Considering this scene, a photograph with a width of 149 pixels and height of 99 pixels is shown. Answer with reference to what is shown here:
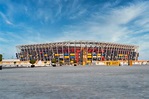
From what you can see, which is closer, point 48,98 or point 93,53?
point 48,98

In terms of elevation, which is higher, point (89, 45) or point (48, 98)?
point (89, 45)

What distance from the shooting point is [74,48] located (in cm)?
19612

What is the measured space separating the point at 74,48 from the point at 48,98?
183m

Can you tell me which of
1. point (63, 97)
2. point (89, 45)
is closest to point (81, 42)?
point (89, 45)

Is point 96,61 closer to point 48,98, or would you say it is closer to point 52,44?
point 52,44

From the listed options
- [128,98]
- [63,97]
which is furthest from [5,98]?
[128,98]

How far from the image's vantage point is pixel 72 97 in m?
13.8

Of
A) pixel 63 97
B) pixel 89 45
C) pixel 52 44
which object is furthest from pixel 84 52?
pixel 63 97

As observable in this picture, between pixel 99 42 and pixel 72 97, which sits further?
pixel 99 42

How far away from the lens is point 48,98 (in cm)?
1345

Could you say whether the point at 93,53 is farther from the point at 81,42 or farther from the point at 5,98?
the point at 5,98

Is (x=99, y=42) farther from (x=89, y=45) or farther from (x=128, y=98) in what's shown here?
(x=128, y=98)

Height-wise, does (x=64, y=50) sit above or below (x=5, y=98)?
above

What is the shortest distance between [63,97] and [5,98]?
11.5ft
